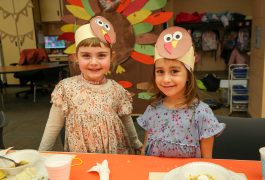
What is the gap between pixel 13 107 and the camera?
4777 millimetres

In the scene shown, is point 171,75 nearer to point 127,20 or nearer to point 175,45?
point 175,45

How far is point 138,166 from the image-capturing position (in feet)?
3.32

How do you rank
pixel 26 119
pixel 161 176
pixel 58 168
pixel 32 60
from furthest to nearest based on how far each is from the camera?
pixel 32 60 < pixel 26 119 < pixel 161 176 < pixel 58 168

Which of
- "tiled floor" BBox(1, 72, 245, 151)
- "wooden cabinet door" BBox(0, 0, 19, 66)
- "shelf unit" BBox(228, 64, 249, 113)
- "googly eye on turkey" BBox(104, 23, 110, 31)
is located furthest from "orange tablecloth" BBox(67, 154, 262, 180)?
"wooden cabinet door" BBox(0, 0, 19, 66)

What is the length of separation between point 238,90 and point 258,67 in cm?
66

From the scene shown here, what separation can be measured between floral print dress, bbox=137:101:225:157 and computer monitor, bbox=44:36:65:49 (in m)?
5.81

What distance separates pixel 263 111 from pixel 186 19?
392cm

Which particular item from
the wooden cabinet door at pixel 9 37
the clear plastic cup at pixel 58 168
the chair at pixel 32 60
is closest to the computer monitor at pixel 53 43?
the wooden cabinet door at pixel 9 37

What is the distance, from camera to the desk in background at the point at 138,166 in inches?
Answer: 37.3

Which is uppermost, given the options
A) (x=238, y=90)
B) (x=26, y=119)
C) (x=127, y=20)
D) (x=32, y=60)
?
(x=127, y=20)

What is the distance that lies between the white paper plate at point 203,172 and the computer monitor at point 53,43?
241 inches

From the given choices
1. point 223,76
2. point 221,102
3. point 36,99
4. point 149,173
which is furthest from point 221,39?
point 149,173

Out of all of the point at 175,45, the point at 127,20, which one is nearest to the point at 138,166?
the point at 175,45

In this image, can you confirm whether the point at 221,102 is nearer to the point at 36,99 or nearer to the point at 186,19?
the point at 186,19
